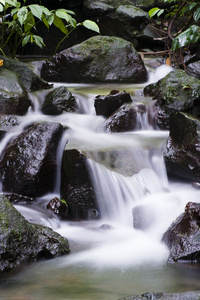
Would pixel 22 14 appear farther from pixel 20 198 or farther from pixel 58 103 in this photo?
pixel 20 198

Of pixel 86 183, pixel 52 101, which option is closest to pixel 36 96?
pixel 52 101

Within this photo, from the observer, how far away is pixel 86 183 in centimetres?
462

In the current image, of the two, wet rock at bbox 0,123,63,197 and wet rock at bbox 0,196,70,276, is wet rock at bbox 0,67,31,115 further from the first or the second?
wet rock at bbox 0,196,70,276

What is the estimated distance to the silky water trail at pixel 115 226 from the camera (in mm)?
2834

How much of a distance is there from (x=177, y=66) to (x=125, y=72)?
151 centimetres

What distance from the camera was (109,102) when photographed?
6227 mm

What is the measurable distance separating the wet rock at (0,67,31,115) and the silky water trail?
6.4 inches

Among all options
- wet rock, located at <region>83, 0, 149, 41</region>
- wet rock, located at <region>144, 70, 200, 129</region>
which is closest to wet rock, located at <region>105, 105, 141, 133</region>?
wet rock, located at <region>144, 70, 200, 129</region>

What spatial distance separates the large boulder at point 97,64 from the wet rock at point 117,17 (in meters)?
2.41

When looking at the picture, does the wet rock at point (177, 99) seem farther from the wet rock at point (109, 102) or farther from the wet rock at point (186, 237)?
the wet rock at point (186, 237)

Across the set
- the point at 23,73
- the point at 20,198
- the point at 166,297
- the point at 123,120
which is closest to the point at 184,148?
the point at 123,120

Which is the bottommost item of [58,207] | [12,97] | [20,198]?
[20,198]

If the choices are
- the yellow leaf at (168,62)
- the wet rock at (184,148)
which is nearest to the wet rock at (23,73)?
the wet rock at (184,148)

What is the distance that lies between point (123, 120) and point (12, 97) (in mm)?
1580
